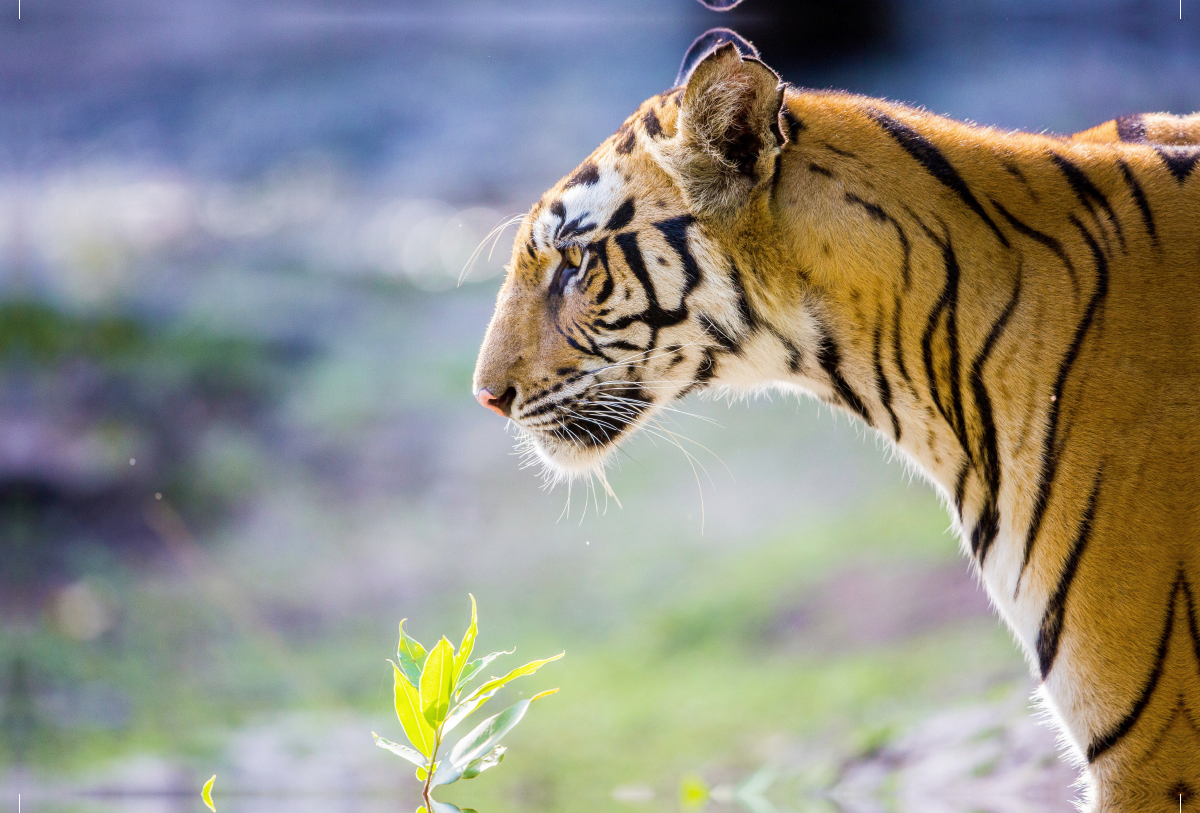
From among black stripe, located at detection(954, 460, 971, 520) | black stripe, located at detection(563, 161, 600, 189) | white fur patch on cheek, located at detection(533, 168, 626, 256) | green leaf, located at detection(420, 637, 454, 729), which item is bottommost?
green leaf, located at detection(420, 637, 454, 729)

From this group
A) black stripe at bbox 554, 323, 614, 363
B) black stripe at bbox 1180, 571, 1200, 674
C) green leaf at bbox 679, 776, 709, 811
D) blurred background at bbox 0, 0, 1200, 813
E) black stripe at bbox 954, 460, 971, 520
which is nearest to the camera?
black stripe at bbox 1180, 571, 1200, 674

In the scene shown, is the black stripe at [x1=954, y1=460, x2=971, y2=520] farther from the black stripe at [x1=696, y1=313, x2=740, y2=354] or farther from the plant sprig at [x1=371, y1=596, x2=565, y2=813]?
the plant sprig at [x1=371, y1=596, x2=565, y2=813]

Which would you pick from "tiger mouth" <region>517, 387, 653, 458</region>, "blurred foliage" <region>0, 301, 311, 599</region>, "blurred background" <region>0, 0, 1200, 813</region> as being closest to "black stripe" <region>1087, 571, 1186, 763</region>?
"tiger mouth" <region>517, 387, 653, 458</region>

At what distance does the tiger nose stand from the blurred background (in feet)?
7.59

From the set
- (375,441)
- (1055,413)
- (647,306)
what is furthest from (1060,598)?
(375,441)

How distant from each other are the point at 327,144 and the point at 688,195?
14.1ft

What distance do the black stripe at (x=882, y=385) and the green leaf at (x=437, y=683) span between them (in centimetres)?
67

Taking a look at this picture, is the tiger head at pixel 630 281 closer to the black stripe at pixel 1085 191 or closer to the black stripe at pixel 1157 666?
the black stripe at pixel 1085 191

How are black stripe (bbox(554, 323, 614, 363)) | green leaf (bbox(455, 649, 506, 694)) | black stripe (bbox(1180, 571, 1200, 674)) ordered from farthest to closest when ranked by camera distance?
black stripe (bbox(554, 323, 614, 363)) → green leaf (bbox(455, 649, 506, 694)) → black stripe (bbox(1180, 571, 1200, 674))

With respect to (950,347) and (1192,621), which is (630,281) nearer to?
(950,347)

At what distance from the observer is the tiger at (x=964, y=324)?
1172 millimetres

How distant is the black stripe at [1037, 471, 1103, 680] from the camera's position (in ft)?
3.94

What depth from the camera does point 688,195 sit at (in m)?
1.35

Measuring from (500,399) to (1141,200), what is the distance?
35.9 inches
